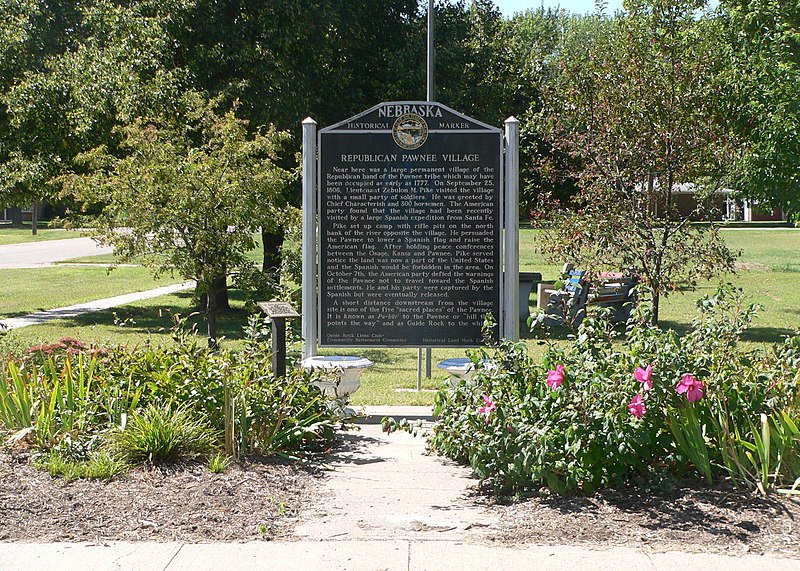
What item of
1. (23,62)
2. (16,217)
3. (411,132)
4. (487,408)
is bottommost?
(487,408)

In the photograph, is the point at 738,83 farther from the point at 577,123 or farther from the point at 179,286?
the point at 179,286

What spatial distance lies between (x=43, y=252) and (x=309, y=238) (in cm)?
3433

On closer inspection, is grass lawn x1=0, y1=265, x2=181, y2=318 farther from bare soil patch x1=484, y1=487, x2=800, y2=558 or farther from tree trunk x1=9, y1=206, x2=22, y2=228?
tree trunk x1=9, y1=206, x2=22, y2=228

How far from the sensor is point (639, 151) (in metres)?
13.9

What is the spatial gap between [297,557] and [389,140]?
15.8ft

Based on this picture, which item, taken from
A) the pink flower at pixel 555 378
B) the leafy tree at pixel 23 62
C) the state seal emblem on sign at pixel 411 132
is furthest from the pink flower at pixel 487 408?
the leafy tree at pixel 23 62

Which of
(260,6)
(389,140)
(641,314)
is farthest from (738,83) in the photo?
(641,314)

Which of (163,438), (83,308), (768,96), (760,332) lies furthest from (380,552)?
(83,308)

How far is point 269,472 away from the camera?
20.7ft

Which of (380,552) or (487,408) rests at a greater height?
(487,408)

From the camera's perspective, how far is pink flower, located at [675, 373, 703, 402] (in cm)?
566

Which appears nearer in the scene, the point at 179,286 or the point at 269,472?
the point at 269,472

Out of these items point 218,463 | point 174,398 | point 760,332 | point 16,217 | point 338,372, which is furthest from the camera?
point 16,217

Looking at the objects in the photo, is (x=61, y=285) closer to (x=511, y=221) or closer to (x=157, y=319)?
(x=157, y=319)
